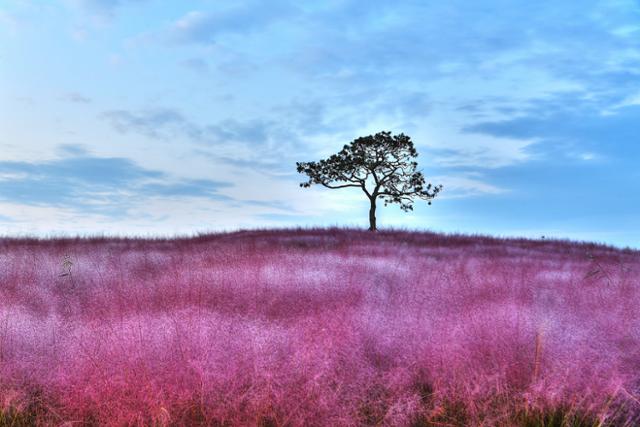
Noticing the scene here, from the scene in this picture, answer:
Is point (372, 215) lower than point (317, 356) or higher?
higher

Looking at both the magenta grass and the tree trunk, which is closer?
the magenta grass

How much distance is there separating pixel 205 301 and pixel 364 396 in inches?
115

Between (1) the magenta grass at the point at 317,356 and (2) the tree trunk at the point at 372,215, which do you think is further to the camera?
(2) the tree trunk at the point at 372,215

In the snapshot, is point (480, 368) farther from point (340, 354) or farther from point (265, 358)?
point (265, 358)

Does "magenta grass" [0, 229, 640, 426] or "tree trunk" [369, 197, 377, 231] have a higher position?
"tree trunk" [369, 197, 377, 231]

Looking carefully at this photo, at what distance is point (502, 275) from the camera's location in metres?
8.58

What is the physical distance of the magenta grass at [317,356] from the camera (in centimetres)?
350

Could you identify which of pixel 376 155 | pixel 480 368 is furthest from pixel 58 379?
pixel 376 155

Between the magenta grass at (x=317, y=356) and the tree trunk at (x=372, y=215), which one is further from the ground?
the tree trunk at (x=372, y=215)

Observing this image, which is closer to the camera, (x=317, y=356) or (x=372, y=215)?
(x=317, y=356)

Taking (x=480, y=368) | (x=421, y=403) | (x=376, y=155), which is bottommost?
(x=421, y=403)

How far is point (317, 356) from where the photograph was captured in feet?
13.1

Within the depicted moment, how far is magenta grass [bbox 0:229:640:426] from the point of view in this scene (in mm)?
3504

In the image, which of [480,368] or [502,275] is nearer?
[480,368]
